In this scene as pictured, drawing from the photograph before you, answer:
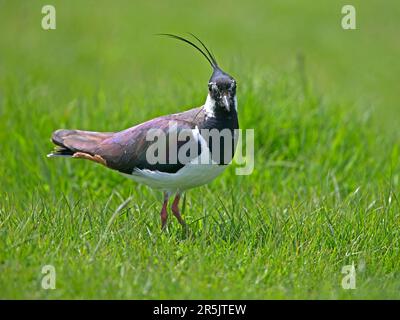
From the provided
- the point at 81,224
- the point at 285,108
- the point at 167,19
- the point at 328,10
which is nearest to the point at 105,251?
the point at 81,224

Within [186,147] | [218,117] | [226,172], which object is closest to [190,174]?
[186,147]

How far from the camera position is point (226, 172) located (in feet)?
22.9

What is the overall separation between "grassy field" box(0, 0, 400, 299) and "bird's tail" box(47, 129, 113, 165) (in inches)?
14.2

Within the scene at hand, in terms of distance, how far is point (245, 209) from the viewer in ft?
18.1

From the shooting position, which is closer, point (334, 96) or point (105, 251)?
Result: point (105, 251)

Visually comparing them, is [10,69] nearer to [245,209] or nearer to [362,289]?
[245,209]

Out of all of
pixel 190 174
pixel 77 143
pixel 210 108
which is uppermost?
pixel 210 108

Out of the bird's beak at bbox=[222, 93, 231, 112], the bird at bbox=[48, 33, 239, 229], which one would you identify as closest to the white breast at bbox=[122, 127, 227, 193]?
the bird at bbox=[48, 33, 239, 229]

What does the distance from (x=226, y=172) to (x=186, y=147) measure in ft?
6.23

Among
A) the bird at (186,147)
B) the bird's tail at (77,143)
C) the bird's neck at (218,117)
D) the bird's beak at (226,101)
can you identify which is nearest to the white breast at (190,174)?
the bird at (186,147)

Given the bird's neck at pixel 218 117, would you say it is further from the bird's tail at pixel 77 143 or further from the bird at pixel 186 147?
the bird's tail at pixel 77 143

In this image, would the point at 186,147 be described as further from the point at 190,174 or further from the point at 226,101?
the point at 226,101
